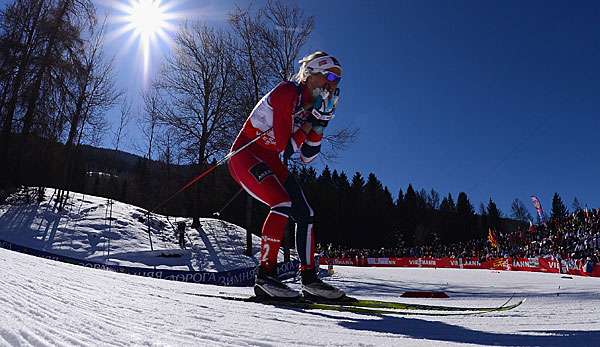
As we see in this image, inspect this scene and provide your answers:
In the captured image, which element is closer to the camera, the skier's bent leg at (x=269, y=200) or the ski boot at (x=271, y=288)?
the ski boot at (x=271, y=288)

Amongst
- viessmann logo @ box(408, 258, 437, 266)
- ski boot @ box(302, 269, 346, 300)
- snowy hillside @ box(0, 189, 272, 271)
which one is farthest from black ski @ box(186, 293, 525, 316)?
viessmann logo @ box(408, 258, 437, 266)

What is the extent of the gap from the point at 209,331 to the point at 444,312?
1742 mm

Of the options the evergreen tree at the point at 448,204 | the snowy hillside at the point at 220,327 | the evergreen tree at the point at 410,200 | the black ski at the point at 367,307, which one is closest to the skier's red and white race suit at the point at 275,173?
the black ski at the point at 367,307

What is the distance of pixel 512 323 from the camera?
2.03 meters

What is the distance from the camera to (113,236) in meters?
16.6

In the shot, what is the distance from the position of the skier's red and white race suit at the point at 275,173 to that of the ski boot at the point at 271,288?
0.07 meters

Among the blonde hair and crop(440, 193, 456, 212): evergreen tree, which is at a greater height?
crop(440, 193, 456, 212): evergreen tree

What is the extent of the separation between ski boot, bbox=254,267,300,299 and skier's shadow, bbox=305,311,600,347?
46.9 inches

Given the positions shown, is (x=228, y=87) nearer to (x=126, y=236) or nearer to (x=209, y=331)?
(x=126, y=236)

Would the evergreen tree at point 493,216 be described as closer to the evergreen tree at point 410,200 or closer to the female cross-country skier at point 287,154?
the evergreen tree at point 410,200

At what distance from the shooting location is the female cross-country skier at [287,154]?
3.35 m

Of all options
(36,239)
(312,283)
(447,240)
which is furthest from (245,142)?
(447,240)

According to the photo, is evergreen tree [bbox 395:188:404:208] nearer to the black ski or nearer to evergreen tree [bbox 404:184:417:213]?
evergreen tree [bbox 404:184:417:213]

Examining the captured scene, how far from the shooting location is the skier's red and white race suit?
11.1 ft
